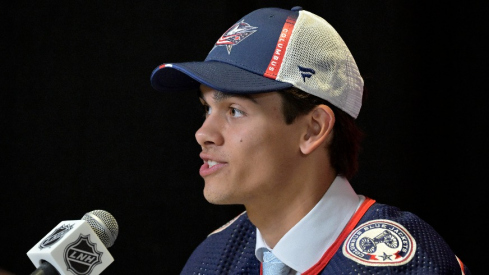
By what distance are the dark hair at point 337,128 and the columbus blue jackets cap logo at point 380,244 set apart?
0.15 meters

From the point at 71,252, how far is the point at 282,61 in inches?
21.3

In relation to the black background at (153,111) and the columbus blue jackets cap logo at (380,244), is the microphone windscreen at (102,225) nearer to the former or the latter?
the columbus blue jackets cap logo at (380,244)

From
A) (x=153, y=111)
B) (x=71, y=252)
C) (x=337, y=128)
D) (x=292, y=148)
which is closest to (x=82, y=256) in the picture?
(x=71, y=252)

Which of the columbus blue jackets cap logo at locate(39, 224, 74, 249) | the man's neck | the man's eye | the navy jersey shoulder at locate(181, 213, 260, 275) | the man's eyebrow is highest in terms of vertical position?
the man's eyebrow

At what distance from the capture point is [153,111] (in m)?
2.21

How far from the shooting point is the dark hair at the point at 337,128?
1.42 meters

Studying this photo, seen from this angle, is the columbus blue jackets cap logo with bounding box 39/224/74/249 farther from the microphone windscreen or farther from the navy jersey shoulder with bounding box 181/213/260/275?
the navy jersey shoulder with bounding box 181/213/260/275

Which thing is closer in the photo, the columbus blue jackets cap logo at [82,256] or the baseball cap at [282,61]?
the columbus blue jackets cap logo at [82,256]

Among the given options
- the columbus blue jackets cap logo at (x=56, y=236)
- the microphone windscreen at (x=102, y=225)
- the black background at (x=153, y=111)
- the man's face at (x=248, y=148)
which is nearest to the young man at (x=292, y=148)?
the man's face at (x=248, y=148)

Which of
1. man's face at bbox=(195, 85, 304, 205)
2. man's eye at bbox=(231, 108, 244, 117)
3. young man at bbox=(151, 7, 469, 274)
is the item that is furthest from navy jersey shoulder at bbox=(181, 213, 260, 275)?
man's eye at bbox=(231, 108, 244, 117)

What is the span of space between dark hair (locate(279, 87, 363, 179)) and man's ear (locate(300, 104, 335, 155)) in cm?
1

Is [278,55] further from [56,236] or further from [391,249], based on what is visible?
[56,236]

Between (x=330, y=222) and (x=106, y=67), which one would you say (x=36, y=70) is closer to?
(x=106, y=67)

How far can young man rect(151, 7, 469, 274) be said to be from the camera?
54.9 inches
